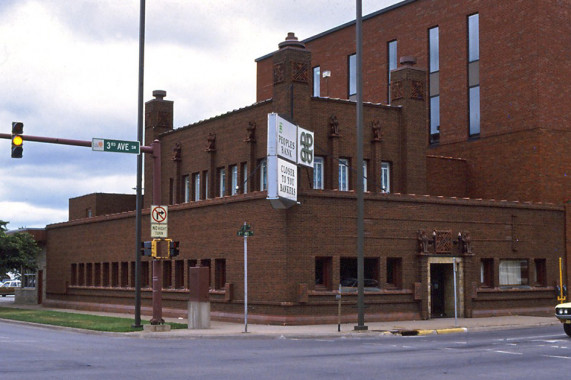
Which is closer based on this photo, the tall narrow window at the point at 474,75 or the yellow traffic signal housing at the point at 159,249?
the yellow traffic signal housing at the point at 159,249

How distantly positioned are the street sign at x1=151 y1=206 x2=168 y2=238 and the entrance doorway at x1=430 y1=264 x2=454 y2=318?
42.7 feet

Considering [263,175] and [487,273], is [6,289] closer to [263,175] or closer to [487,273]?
[263,175]

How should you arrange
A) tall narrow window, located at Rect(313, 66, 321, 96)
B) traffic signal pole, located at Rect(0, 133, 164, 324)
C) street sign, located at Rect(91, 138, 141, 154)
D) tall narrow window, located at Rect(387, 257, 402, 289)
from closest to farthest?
traffic signal pole, located at Rect(0, 133, 164, 324), street sign, located at Rect(91, 138, 141, 154), tall narrow window, located at Rect(387, 257, 402, 289), tall narrow window, located at Rect(313, 66, 321, 96)

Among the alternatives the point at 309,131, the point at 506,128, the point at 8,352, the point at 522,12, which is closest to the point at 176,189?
the point at 309,131

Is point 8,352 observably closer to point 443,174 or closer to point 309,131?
point 309,131

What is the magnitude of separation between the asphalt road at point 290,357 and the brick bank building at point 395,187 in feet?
21.8

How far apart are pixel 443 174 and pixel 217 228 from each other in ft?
48.1

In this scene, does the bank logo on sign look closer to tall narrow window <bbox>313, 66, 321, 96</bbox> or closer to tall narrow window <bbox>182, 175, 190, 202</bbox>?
tall narrow window <bbox>182, 175, 190, 202</bbox>

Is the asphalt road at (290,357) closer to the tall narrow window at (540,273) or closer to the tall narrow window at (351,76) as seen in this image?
the tall narrow window at (540,273)

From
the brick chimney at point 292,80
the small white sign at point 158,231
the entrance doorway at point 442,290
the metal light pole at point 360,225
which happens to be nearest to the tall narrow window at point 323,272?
the metal light pole at point 360,225

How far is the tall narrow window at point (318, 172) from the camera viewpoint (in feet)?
122

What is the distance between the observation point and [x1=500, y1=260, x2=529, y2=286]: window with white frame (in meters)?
37.9

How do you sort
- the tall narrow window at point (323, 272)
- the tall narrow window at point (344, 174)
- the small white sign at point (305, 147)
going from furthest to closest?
the tall narrow window at point (344, 174) < the small white sign at point (305, 147) < the tall narrow window at point (323, 272)

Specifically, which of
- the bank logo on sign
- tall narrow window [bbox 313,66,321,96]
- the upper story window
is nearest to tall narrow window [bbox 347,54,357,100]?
tall narrow window [bbox 313,66,321,96]
